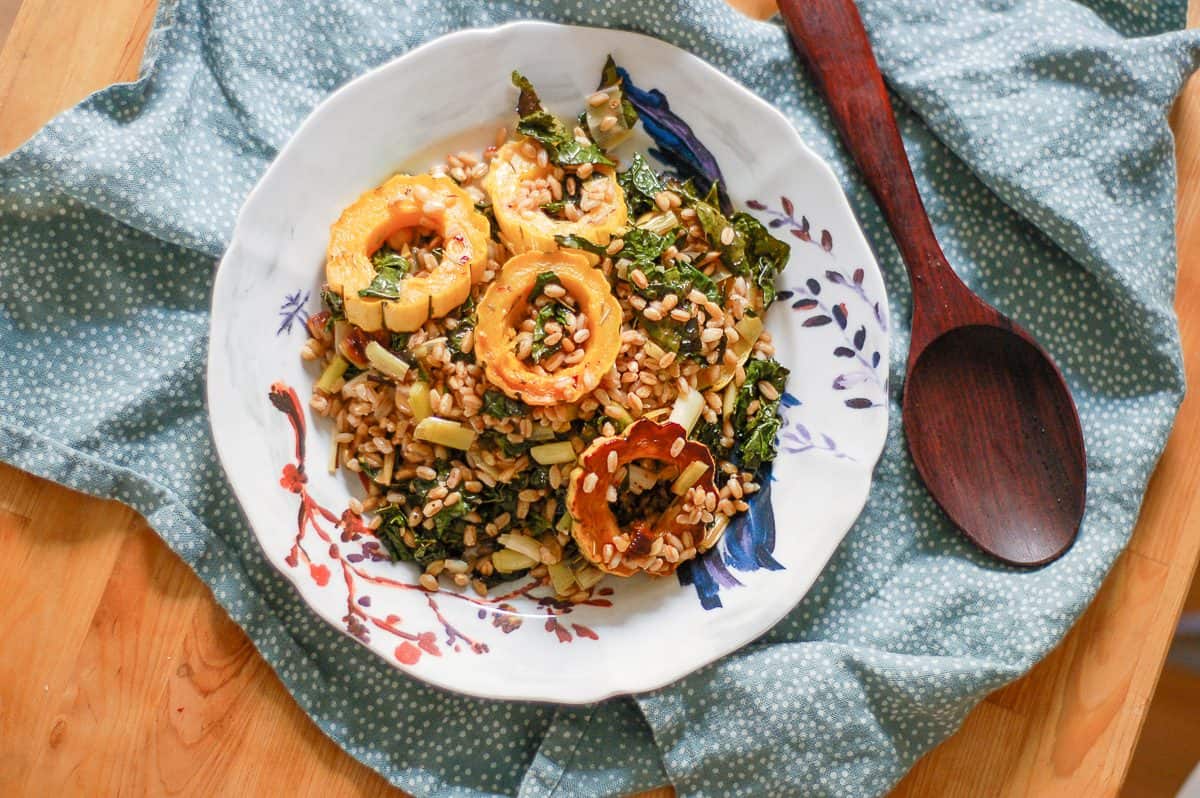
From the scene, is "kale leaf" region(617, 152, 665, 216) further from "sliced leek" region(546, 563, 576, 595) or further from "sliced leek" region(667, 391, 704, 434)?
"sliced leek" region(546, 563, 576, 595)

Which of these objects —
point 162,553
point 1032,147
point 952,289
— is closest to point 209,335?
point 162,553

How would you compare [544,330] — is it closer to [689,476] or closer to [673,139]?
[689,476]

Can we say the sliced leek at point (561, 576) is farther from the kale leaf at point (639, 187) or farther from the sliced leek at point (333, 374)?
the kale leaf at point (639, 187)

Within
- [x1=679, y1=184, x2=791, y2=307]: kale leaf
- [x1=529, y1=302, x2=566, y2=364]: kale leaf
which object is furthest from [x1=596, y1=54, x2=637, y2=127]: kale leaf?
[x1=529, y1=302, x2=566, y2=364]: kale leaf

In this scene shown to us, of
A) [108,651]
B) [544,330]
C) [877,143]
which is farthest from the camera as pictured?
[877,143]

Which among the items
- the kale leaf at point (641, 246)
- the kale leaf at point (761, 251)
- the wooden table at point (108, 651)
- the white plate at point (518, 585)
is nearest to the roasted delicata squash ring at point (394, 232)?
the white plate at point (518, 585)

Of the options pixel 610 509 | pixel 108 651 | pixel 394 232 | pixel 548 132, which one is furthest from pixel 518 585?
pixel 548 132

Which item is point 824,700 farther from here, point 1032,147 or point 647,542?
point 1032,147
